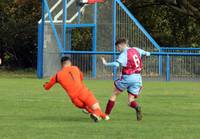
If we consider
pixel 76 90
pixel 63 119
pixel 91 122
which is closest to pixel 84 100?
pixel 76 90

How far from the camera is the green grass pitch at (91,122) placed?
36.2 ft

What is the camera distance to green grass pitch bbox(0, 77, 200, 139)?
Result: 11.0m

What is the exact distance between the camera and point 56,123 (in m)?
12.8

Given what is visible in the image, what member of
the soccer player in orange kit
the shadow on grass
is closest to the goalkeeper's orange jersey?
the soccer player in orange kit

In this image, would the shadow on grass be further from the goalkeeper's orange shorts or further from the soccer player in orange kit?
the goalkeeper's orange shorts

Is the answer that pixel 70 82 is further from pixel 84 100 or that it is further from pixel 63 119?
pixel 63 119

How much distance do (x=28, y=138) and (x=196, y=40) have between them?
130ft

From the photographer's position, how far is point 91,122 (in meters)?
13.2

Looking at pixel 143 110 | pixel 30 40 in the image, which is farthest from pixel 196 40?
pixel 143 110

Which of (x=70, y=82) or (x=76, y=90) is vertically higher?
(x=70, y=82)

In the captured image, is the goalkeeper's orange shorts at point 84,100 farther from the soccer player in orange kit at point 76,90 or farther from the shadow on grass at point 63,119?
the shadow on grass at point 63,119

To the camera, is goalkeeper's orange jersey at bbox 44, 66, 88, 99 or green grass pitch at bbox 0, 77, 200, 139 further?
goalkeeper's orange jersey at bbox 44, 66, 88, 99

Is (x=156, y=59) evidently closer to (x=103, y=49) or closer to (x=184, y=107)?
(x=103, y=49)

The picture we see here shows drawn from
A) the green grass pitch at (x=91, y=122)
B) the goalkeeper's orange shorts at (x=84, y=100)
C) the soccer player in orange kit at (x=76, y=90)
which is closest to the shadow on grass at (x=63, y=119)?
the green grass pitch at (x=91, y=122)
